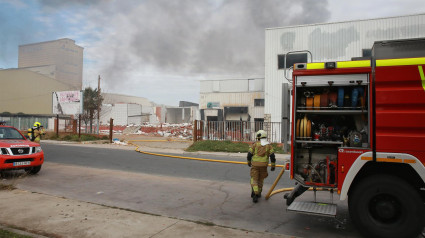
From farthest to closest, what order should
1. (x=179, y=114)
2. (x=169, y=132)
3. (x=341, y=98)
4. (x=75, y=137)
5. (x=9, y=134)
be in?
(x=179, y=114), (x=169, y=132), (x=75, y=137), (x=9, y=134), (x=341, y=98)

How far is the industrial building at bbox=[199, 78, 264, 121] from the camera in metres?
33.6

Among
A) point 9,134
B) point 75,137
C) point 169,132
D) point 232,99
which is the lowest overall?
point 75,137

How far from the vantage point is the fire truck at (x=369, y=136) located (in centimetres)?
414

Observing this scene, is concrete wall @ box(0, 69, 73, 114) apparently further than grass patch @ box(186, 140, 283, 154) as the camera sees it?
Yes

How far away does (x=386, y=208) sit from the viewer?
4211 mm

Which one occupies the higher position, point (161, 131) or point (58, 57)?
point (58, 57)

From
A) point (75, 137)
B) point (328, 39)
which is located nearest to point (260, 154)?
→ point (328, 39)

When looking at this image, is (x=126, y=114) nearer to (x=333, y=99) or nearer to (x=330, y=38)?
(x=330, y=38)

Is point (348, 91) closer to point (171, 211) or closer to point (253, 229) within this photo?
point (253, 229)

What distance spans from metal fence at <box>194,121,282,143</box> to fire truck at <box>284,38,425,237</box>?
1330cm

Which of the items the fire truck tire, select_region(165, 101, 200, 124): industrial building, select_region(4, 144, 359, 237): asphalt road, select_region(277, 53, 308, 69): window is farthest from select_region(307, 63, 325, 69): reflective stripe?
select_region(165, 101, 200, 124): industrial building

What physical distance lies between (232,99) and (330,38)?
14172 millimetres

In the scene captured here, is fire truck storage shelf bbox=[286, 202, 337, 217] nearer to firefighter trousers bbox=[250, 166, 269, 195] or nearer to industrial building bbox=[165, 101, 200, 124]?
firefighter trousers bbox=[250, 166, 269, 195]

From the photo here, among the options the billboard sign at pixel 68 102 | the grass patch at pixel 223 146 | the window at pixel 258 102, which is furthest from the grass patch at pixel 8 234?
the window at pixel 258 102
